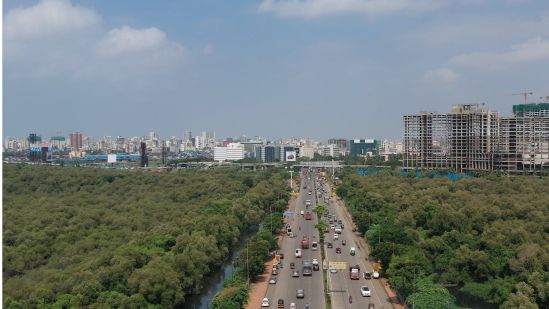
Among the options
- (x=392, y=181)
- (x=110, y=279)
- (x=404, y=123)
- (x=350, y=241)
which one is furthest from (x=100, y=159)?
(x=110, y=279)

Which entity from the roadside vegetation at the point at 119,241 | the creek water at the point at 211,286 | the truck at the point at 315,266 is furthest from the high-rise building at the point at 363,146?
the truck at the point at 315,266

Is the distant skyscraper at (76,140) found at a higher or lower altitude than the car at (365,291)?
higher

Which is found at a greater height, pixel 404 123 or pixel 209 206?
pixel 404 123

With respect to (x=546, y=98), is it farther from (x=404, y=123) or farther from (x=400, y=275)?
(x=400, y=275)

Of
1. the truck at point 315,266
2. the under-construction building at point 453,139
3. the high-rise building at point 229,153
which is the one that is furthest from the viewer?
the high-rise building at point 229,153

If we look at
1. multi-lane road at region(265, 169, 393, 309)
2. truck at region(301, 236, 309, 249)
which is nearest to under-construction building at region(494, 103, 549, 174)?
multi-lane road at region(265, 169, 393, 309)

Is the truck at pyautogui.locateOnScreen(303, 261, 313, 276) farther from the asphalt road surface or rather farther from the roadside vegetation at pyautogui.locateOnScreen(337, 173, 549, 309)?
the roadside vegetation at pyautogui.locateOnScreen(337, 173, 549, 309)

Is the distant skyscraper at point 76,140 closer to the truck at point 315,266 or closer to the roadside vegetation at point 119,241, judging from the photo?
the roadside vegetation at point 119,241
